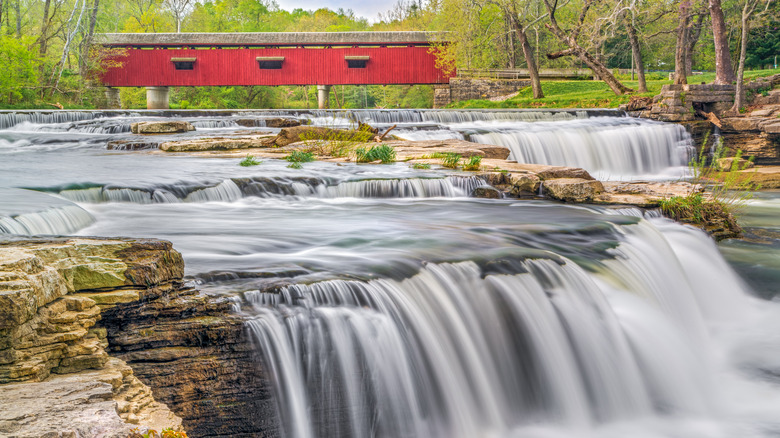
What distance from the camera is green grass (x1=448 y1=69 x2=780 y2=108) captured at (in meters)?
28.0

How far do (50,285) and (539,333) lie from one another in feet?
11.9

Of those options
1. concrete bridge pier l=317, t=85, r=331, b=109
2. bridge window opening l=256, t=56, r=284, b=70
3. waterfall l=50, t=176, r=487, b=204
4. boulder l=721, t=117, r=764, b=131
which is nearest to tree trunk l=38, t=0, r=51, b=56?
bridge window opening l=256, t=56, r=284, b=70

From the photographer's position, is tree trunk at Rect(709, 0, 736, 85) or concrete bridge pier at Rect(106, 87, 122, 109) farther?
concrete bridge pier at Rect(106, 87, 122, 109)

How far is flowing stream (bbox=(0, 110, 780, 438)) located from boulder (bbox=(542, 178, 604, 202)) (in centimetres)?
70

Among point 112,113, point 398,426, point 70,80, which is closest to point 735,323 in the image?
point 398,426

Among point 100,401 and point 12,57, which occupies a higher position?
point 12,57

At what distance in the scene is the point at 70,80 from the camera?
37.2m

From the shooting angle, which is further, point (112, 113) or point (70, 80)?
point (70, 80)

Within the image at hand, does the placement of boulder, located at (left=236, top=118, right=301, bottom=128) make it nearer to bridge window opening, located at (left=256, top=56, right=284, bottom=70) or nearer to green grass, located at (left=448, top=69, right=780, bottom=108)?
green grass, located at (left=448, top=69, right=780, bottom=108)

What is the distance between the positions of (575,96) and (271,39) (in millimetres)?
20140

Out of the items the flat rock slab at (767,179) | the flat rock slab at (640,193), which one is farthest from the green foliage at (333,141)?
the flat rock slab at (767,179)

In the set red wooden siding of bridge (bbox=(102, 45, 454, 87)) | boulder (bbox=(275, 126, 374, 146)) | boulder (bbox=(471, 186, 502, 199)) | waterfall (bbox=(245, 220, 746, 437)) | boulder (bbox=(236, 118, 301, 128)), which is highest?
red wooden siding of bridge (bbox=(102, 45, 454, 87))

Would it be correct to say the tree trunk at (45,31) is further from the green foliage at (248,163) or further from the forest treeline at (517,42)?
the green foliage at (248,163)

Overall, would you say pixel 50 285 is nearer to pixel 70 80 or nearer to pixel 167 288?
pixel 167 288
